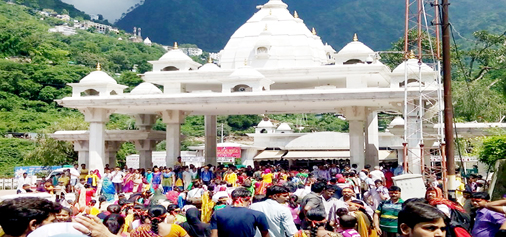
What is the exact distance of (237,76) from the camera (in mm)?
22219

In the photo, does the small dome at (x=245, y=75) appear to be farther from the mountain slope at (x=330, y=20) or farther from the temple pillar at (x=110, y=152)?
the mountain slope at (x=330, y=20)

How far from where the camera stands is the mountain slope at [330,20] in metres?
157

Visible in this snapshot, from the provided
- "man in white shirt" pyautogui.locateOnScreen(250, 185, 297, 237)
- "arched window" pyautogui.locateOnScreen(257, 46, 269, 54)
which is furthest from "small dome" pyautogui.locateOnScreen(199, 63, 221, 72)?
"man in white shirt" pyautogui.locateOnScreen(250, 185, 297, 237)

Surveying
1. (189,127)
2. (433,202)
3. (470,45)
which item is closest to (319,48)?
(433,202)

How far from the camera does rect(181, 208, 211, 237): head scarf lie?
698 centimetres

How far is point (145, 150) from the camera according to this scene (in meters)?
28.8

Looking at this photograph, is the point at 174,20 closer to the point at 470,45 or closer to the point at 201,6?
the point at 201,6

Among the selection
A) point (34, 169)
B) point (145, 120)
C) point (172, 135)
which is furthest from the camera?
point (34, 169)

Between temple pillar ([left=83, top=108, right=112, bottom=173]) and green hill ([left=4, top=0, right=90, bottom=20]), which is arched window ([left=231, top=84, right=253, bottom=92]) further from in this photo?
green hill ([left=4, top=0, right=90, bottom=20])

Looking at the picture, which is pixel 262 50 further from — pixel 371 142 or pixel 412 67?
pixel 412 67

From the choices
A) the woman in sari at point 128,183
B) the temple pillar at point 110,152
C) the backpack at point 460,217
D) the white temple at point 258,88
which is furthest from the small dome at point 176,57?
the backpack at point 460,217

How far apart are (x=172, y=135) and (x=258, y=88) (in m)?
4.81

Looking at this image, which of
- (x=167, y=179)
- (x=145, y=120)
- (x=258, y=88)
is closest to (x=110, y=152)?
(x=145, y=120)

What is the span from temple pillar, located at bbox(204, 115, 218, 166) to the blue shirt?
2278 cm
